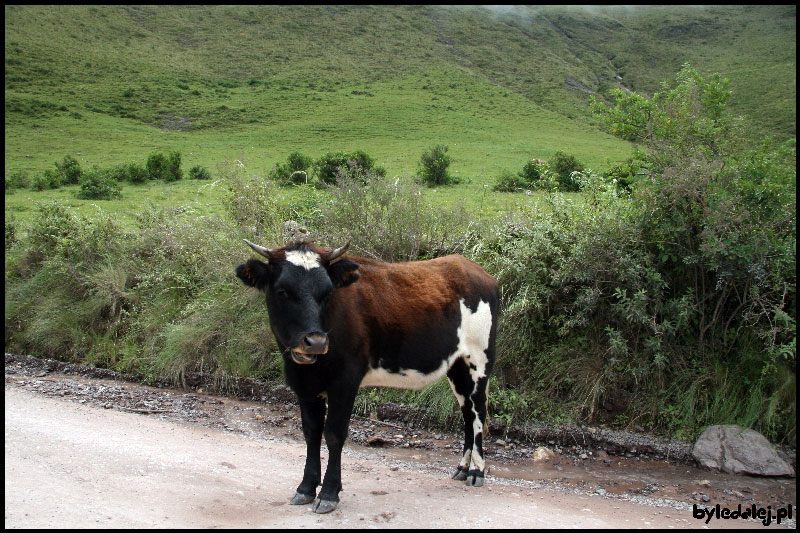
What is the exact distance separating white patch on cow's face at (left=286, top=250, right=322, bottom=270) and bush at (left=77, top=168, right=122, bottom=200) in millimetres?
16958

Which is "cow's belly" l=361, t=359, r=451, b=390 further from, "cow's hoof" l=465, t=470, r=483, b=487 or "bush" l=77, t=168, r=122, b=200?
"bush" l=77, t=168, r=122, b=200

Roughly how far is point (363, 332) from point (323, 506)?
160 centimetres

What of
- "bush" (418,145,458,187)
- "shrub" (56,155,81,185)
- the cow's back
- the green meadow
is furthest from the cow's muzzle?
"shrub" (56,155,81,185)

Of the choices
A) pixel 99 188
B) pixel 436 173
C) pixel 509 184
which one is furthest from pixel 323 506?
pixel 99 188

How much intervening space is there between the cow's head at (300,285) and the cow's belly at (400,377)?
89cm

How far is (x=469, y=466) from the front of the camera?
6.73 meters

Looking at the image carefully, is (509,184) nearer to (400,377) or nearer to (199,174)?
(199,174)

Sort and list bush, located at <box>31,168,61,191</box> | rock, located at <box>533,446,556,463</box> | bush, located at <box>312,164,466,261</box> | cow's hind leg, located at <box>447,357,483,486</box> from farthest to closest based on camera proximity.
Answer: bush, located at <box>31,168,61,191</box>
bush, located at <box>312,164,466,261</box>
rock, located at <box>533,446,556,463</box>
cow's hind leg, located at <box>447,357,483,486</box>

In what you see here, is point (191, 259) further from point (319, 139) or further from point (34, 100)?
point (34, 100)

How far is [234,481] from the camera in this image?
20.6 ft

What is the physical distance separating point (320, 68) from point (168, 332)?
57.2 metres

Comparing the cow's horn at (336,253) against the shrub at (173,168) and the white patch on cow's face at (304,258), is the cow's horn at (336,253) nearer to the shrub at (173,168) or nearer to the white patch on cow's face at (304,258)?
the white patch on cow's face at (304,258)

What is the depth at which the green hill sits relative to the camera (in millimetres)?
36625

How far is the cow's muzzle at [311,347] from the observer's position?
16.3ft
